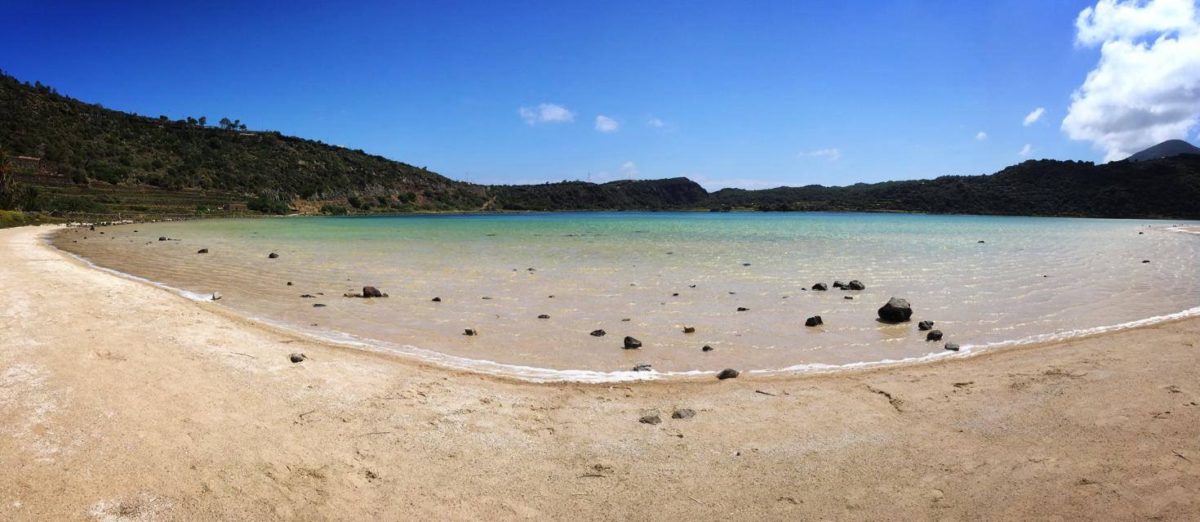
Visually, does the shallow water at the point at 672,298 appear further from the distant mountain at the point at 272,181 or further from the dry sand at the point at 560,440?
the distant mountain at the point at 272,181

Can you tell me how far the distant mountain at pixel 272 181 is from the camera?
6366 cm

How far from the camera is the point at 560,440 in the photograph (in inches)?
189

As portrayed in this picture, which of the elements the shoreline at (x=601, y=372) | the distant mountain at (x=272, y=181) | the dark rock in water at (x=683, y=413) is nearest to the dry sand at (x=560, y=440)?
the dark rock in water at (x=683, y=413)

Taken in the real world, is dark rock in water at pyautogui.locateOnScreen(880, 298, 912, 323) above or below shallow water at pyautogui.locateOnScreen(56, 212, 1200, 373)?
above

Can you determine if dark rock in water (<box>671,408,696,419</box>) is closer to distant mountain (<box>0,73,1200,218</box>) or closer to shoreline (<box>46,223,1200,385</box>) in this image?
shoreline (<box>46,223,1200,385</box>)

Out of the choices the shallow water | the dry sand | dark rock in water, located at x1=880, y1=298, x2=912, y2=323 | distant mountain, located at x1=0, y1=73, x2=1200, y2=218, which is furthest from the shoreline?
distant mountain, located at x1=0, y1=73, x2=1200, y2=218

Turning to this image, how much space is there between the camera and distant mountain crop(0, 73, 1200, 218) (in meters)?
63.7

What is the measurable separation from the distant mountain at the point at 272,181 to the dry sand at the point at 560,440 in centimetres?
5979

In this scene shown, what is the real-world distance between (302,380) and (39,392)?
2000 millimetres

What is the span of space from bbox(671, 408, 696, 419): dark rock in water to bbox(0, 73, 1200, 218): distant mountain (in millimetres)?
63124

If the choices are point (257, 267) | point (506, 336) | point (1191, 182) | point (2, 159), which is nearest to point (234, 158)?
point (2, 159)

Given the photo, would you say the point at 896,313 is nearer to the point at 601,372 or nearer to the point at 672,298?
the point at 672,298

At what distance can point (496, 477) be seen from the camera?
407cm

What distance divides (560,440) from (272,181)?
101907 millimetres
